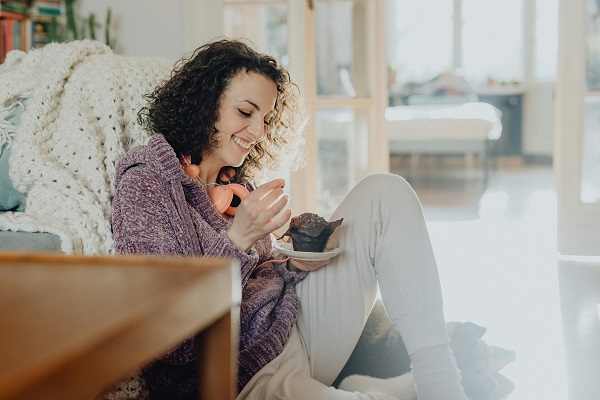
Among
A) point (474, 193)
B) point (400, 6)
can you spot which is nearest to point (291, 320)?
point (474, 193)

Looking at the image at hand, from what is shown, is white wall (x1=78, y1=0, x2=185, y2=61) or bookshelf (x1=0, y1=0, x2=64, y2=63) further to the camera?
bookshelf (x1=0, y1=0, x2=64, y2=63)

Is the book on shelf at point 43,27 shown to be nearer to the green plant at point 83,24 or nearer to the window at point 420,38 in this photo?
the green plant at point 83,24

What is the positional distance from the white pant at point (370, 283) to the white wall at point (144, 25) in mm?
1831

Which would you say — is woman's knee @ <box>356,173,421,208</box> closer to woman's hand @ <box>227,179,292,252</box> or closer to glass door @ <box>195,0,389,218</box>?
woman's hand @ <box>227,179,292,252</box>

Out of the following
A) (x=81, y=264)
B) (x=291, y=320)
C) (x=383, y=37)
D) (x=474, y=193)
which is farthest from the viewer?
(x=474, y=193)

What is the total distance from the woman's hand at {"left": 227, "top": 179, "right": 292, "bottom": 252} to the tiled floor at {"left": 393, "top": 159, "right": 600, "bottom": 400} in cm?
94

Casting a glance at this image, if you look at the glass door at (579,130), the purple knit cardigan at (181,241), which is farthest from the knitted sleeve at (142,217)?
the glass door at (579,130)

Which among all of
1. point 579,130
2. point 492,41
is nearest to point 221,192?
point 579,130

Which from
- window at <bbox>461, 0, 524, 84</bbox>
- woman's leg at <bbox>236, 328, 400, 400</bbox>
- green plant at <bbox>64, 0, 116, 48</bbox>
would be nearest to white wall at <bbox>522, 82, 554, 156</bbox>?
window at <bbox>461, 0, 524, 84</bbox>

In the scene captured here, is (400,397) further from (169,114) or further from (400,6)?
(400,6)

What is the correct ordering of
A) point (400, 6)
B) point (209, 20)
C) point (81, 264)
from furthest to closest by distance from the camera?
point (400, 6) < point (209, 20) < point (81, 264)

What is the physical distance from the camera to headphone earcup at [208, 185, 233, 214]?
180 cm

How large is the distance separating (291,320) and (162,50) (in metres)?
2.02

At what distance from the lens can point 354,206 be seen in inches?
71.5
